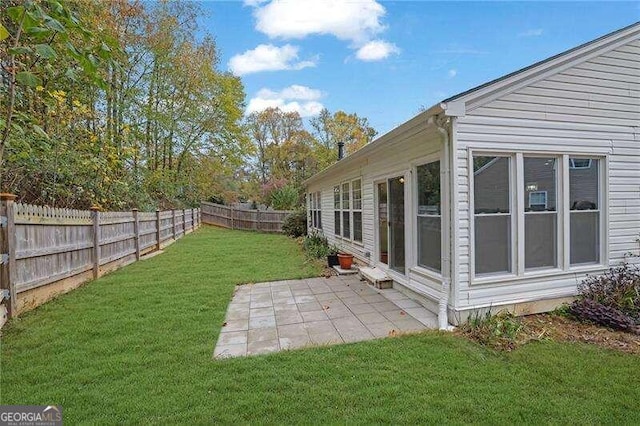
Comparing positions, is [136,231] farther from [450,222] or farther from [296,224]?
[450,222]

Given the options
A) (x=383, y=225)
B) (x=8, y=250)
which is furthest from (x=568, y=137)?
A: (x=8, y=250)

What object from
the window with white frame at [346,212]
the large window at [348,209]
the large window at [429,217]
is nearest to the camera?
the large window at [429,217]

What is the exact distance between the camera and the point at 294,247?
1139 centimetres

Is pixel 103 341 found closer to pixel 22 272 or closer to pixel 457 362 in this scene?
pixel 22 272

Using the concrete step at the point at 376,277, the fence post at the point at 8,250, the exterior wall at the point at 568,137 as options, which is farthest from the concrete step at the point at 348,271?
the fence post at the point at 8,250

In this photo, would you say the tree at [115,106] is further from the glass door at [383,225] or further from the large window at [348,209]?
the large window at [348,209]

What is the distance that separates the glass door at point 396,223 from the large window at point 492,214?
1.45m

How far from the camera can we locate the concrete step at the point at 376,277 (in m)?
5.70

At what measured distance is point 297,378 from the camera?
2820 mm

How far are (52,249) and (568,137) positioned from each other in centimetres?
765

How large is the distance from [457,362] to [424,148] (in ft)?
9.12

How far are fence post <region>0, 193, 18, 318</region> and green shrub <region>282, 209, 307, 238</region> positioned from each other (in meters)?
11.4

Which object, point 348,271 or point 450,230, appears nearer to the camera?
point 450,230

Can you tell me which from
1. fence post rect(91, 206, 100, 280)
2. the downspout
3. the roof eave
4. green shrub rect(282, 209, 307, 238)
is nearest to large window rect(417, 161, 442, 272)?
the downspout
